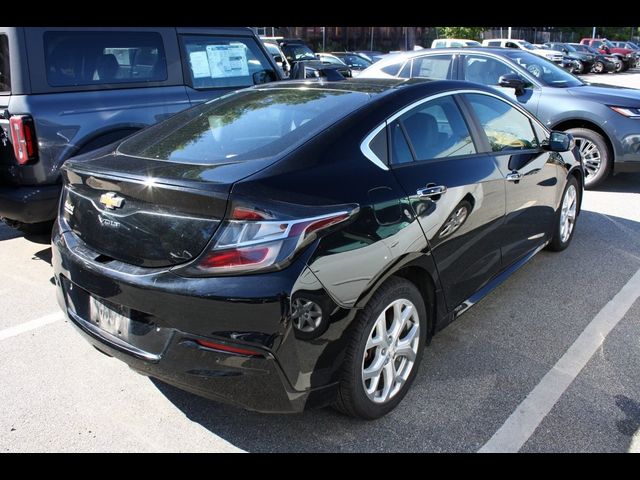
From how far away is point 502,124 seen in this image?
3816 mm

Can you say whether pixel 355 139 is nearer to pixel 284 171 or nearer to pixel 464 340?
pixel 284 171

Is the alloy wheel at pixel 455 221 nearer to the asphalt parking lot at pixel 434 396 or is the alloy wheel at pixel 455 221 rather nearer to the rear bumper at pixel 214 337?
the asphalt parking lot at pixel 434 396

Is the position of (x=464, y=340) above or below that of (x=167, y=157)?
below

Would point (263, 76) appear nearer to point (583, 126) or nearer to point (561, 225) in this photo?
point (561, 225)

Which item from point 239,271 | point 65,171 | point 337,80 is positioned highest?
point 337,80

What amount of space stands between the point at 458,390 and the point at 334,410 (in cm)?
71

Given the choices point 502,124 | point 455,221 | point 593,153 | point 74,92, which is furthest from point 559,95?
point 74,92

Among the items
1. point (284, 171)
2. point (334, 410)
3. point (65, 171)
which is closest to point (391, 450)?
point (334, 410)

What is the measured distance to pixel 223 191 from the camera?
7.26 feet

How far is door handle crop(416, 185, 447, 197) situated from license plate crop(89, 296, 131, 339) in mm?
1485

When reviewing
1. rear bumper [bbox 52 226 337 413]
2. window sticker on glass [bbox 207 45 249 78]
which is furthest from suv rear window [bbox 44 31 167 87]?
rear bumper [bbox 52 226 337 413]

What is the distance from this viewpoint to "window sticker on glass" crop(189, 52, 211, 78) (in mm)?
5371

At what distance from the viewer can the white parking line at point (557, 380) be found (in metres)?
2.59

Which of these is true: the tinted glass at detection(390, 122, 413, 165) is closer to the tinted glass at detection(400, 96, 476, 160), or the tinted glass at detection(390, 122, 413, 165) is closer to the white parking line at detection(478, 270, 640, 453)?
the tinted glass at detection(400, 96, 476, 160)
